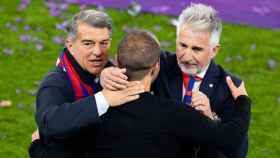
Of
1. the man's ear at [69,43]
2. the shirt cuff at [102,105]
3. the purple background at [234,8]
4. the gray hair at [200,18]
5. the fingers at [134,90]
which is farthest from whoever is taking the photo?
the purple background at [234,8]

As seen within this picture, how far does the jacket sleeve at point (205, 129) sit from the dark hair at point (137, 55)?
0.39 metres

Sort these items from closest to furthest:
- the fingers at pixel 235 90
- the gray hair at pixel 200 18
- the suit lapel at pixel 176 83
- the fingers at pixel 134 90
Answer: the fingers at pixel 134 90 < the fingers at pixel 235 90 < the gray hair at pixel 200 18 < the suit lapel at pixel 176 83

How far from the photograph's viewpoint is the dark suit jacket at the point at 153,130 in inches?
205

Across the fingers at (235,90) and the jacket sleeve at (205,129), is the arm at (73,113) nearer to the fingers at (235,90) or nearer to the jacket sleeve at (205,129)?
the jacket sleeve at (205,129)

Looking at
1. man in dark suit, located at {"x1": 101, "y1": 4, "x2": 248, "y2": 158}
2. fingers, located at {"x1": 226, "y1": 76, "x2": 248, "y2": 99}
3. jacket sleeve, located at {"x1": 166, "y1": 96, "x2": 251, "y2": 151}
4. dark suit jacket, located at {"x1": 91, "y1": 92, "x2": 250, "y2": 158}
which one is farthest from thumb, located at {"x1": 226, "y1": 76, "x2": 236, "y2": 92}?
dark suit jacket, located at {"x1": 91, "y1": 92, "x2": 250, "y2": 158}

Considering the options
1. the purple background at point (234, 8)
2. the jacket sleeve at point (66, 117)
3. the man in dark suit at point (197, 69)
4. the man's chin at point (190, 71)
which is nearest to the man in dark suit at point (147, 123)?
the jacket sleeve at point (66, 117)

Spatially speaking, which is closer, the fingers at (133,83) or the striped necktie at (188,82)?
the fingers at (133,83)

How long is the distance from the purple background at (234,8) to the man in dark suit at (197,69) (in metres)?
7.59

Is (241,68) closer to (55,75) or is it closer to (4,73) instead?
(4,73)

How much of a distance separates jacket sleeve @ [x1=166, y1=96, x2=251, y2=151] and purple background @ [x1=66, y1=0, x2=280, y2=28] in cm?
837

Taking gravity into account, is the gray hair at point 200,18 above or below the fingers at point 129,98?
above

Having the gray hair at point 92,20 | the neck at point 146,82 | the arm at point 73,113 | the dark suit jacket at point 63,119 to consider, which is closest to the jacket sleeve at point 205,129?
the neck at point 146,82

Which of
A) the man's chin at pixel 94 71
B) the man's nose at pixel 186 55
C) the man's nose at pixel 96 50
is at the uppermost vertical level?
the man's nose at pixel 96 50

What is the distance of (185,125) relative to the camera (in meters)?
5.25
